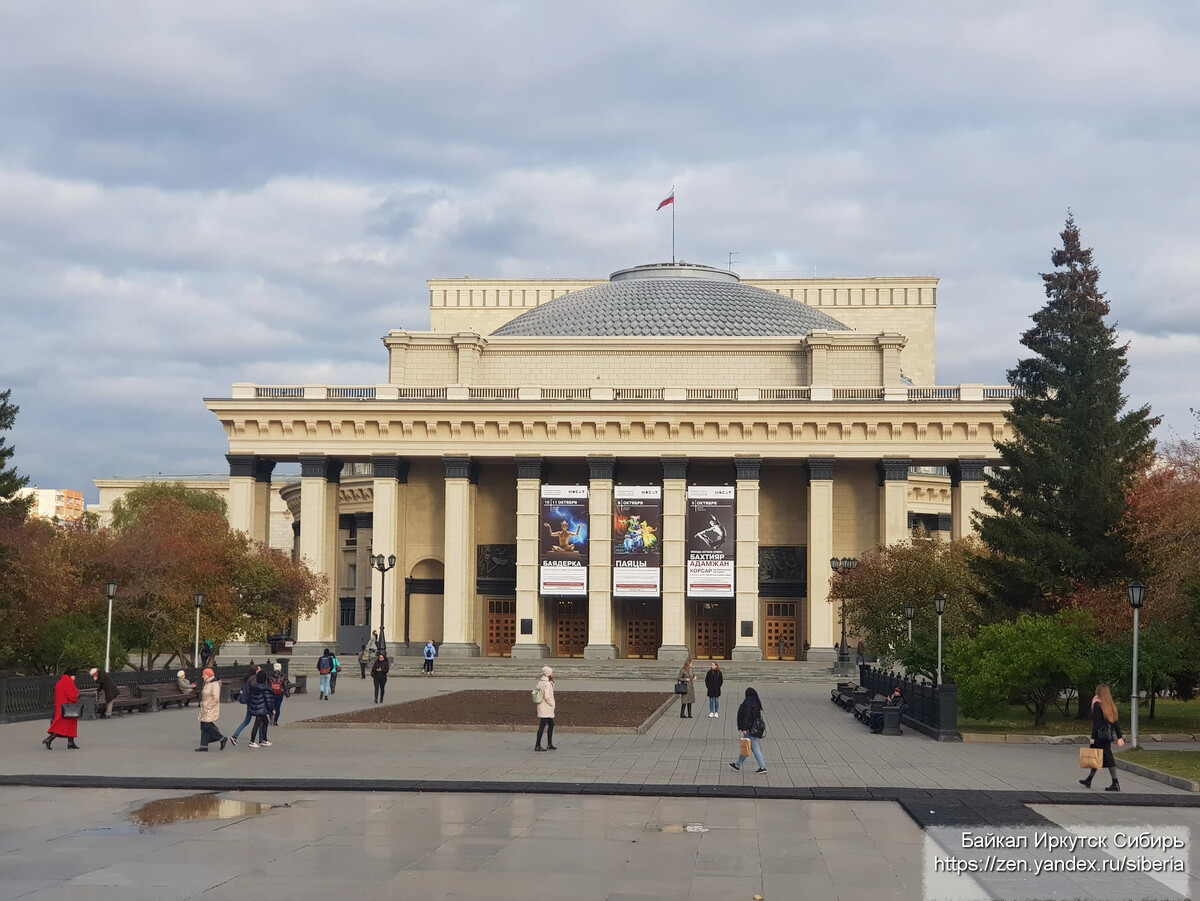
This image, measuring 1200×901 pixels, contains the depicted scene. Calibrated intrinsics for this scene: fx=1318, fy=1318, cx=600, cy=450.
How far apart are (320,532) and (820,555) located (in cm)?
2391

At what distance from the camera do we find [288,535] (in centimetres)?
11312

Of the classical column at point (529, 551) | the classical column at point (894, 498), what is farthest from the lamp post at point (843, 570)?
the classical column at point (529, 551)

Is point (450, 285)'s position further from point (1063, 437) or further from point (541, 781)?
point (541, 781)

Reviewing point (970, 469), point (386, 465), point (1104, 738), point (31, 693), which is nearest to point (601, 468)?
point (386, 465)

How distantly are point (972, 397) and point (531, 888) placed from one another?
54.9 meters

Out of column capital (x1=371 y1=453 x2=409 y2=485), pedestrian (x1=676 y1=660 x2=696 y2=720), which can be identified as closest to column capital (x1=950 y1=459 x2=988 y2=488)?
column capital (x1=371 y1=453 x2=409 y2=485)

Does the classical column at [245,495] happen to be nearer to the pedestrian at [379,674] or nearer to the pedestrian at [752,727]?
the pedestrian at [379,674]

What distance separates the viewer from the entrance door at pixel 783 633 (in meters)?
64.6

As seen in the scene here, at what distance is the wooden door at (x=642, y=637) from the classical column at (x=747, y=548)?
444cm

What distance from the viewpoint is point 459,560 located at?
63.2 m

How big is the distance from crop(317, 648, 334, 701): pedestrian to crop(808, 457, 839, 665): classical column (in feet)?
95.6

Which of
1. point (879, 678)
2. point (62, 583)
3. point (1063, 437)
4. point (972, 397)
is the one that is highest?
point (972, 397)

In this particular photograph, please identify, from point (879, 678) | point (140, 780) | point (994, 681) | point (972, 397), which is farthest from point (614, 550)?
point (140, 780)

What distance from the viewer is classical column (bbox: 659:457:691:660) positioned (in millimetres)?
61844
